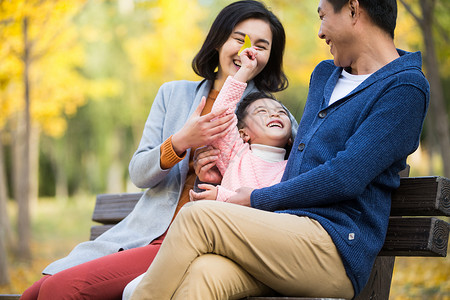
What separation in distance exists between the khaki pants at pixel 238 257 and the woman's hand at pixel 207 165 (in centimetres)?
71

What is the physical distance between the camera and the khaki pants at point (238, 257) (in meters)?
2.04

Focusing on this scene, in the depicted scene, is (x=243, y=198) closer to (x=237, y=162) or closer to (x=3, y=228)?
(x=237, y=162)

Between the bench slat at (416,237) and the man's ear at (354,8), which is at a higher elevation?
the man's ear at (354,8)

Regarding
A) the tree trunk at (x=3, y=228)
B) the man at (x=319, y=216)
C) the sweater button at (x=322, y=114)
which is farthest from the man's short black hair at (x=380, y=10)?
the tree trunk at (x=3, y=228)

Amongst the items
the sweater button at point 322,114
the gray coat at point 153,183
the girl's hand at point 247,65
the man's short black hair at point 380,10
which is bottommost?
the gray coat at point 153,183

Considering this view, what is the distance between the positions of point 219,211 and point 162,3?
12.8 meters

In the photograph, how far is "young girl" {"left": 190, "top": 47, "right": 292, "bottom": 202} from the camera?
2.79 m

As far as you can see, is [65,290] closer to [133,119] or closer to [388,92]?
[388,92]

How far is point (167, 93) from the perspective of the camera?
3242 millimetres

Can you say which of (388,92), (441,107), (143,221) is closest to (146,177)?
(143,221)

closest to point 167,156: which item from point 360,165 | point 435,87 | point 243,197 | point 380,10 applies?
point 243,197

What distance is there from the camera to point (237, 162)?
2.82 meters

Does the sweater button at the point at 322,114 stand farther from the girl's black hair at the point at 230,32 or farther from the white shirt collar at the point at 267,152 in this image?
the girl's black hair at the point at 230,32

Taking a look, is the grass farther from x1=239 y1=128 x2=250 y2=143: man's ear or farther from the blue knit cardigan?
the blue knit cardigan
